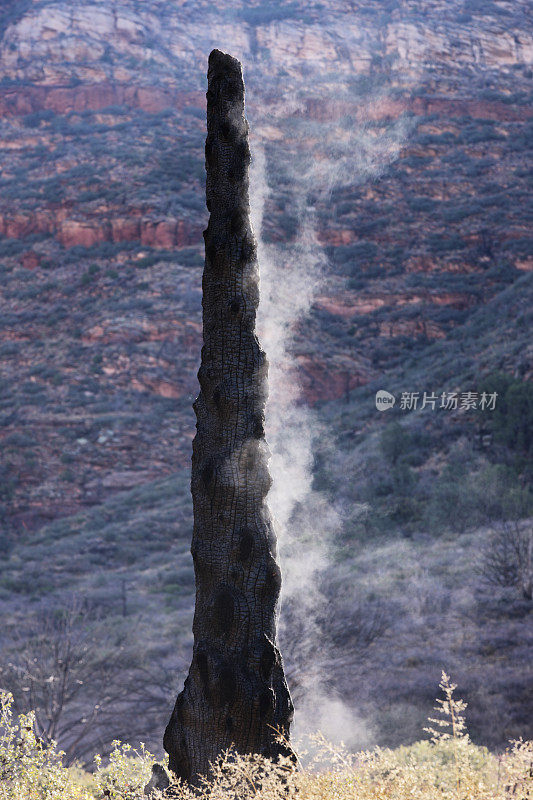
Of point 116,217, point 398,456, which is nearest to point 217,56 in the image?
point 398,456

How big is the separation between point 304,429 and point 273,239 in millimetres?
14684

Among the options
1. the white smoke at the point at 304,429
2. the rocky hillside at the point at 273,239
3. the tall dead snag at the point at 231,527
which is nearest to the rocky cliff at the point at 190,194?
the rocky hillside at the point at 273,239

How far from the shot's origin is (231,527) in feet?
11.9

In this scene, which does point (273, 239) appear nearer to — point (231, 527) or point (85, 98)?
point (85, 98)

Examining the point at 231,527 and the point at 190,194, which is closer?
the point at 231,527

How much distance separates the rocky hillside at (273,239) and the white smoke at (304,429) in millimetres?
366

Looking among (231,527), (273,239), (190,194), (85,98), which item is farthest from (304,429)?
(85,98)

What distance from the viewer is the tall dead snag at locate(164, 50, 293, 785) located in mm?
3512

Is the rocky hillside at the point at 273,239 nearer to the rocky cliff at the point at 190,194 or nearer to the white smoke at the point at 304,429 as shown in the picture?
the rocky cliff at the point at 190,194

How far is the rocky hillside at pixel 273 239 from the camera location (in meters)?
28.3

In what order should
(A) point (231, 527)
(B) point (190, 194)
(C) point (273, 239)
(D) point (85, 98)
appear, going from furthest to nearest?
(D) point (85, 98) < (B) point (190, 194) < (C) point (273, 239) < (A) point (231, 527)

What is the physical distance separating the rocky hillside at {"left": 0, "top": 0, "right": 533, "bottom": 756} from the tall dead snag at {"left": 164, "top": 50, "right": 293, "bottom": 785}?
1184 cm

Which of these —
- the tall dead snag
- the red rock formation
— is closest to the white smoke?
the tall dead snag

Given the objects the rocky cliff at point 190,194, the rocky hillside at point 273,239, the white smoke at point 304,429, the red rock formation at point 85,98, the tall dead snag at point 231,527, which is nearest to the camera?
the tall dead snag at point 231,527
